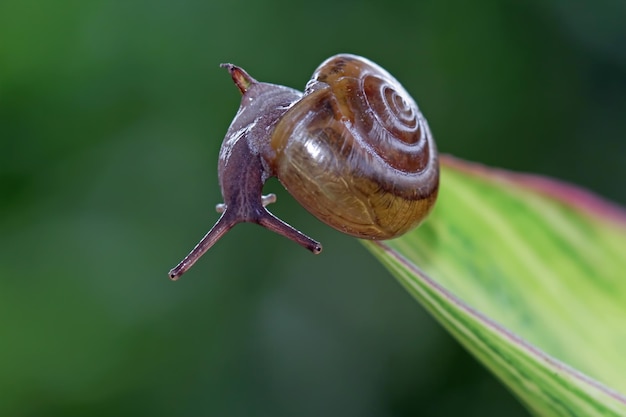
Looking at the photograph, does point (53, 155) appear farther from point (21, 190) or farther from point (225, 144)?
point (225, 144)

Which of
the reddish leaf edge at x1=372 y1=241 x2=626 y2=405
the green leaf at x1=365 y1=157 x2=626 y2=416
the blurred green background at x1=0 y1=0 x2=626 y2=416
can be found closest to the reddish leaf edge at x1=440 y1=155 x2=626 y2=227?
the green leaf at x1=365 y1=157 x2=626 y2=416

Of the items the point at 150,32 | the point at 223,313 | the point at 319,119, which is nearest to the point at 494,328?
the point at 319,119

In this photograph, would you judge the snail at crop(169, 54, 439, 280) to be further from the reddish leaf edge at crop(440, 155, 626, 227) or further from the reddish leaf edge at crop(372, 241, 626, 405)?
the reddish leaf edge at crop(372, 241, 626, 405)

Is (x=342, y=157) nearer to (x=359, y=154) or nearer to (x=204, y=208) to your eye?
(x=359, y=154)

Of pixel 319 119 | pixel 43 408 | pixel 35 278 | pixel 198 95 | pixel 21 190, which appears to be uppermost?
pixel 319 119

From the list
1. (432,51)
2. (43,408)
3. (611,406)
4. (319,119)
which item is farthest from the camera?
(432,51)

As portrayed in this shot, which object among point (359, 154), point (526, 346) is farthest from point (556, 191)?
point (526, 346)
